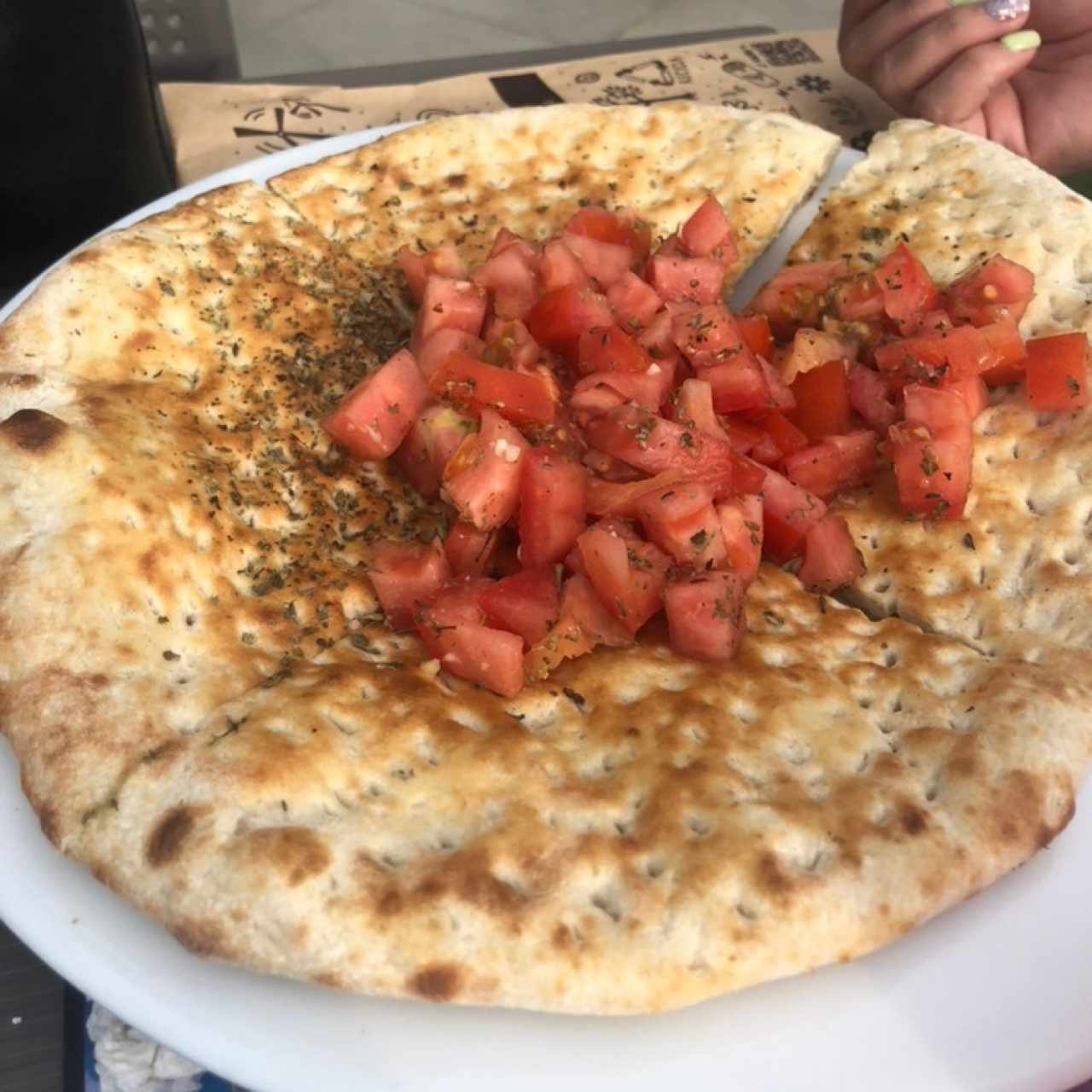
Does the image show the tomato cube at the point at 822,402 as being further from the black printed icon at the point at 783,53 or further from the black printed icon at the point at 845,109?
the black printed icon at the point at 783,53

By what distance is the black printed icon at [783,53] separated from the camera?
4.82 m

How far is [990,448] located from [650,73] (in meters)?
2.70

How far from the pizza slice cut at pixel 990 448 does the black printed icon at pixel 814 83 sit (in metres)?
1.45

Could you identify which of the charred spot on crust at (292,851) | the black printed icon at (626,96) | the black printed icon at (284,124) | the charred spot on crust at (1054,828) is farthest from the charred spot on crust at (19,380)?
the black printed icon at (626,96)

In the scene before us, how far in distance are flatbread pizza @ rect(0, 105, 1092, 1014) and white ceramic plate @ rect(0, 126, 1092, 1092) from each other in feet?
0.23

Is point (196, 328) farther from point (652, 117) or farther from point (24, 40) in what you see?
point (652, 117)

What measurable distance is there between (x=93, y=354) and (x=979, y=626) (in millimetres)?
1990

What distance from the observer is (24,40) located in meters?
3.46

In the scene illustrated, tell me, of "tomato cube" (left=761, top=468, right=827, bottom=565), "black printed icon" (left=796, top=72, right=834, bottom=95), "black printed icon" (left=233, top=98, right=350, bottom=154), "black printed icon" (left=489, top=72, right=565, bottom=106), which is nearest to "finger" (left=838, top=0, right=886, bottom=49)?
"black printed icon" (left=796, top=72, right=834, bottom=95)

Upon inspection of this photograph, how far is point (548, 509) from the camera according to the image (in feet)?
7.53

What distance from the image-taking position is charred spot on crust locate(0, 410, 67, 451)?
2.30m

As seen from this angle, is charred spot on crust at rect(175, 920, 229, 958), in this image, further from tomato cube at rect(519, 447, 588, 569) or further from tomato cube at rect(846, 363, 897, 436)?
tomato cube at rect(846, 363, 897, 436)

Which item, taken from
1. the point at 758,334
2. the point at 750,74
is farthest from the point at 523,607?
the point at 750,74

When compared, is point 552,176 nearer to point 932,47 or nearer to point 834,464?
point 834,464
